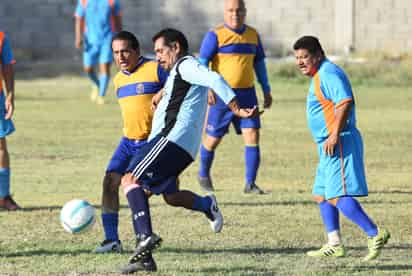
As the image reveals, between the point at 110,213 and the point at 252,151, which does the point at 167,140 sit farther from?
the point at 252,151

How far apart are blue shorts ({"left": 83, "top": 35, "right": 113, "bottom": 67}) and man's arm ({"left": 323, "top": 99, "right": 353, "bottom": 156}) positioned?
43.3ft

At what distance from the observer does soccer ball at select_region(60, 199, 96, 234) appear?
27.1ft

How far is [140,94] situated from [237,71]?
3341mm

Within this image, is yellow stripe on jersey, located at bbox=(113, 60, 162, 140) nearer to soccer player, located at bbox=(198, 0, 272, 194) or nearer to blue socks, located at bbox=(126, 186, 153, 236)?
blue socks, located at bbox=(126, 186, 153, 236)

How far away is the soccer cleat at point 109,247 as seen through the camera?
8578mm

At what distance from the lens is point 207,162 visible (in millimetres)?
12203

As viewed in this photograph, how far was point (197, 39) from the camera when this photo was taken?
99.6 ft

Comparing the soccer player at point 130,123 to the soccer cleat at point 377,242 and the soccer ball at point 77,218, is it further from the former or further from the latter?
Answer: the soccer cleat at point 377,242

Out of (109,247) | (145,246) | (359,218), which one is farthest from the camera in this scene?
(109,247)

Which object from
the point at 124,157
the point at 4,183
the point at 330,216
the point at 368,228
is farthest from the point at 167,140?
the point at 4,183

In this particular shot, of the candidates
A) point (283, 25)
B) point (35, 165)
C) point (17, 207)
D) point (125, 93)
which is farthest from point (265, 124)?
point (283, 25)

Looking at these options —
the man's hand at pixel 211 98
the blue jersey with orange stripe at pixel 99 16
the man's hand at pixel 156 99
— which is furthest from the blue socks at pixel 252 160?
the blue jersey with orange stripe at pixel 99 16

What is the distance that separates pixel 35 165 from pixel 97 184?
1.78 meters

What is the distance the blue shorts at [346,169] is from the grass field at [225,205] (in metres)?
0.50
